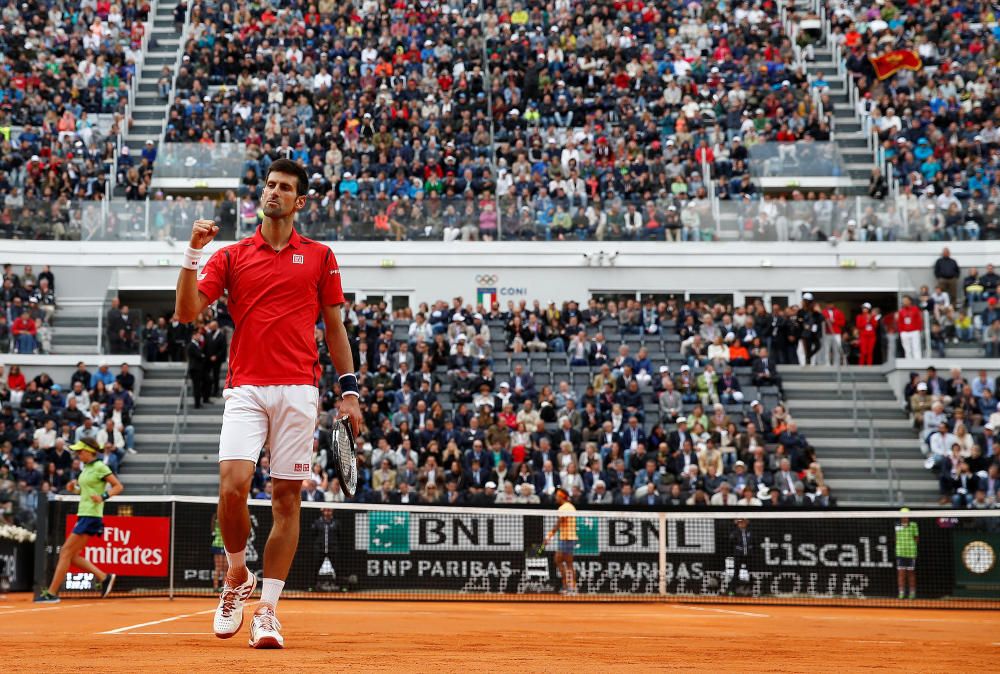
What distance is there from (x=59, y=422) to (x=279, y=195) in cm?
2069

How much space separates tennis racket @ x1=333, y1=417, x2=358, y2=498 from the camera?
7789 mm

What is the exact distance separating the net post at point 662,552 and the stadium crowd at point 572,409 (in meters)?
2.59

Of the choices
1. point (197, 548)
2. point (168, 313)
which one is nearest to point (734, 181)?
point (168, 313)

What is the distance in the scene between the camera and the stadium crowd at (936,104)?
32969 mm

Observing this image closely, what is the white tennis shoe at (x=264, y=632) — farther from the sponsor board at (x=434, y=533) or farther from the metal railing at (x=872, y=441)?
the metal railing at (x=872, y=441)

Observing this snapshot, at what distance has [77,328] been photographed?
2947cm

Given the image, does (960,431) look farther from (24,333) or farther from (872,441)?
(24,333)

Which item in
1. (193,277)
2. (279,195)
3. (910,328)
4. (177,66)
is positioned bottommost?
(193,277)

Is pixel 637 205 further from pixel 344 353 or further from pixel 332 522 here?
pixel 344 353

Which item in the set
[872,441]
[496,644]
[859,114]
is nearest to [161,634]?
[496,644]

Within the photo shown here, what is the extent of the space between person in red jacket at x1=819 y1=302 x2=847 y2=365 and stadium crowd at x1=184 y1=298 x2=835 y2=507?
34.8 inches

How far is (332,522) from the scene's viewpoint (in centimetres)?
1947

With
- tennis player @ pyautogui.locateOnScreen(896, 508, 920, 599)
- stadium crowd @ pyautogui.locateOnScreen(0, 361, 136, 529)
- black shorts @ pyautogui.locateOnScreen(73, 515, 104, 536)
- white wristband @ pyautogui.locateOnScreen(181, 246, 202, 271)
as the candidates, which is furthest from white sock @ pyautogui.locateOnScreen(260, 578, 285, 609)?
stadium crowd @ pyautogui.locateOnScreen(0, 361, 136, 529)

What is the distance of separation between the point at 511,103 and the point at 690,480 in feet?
56.2
